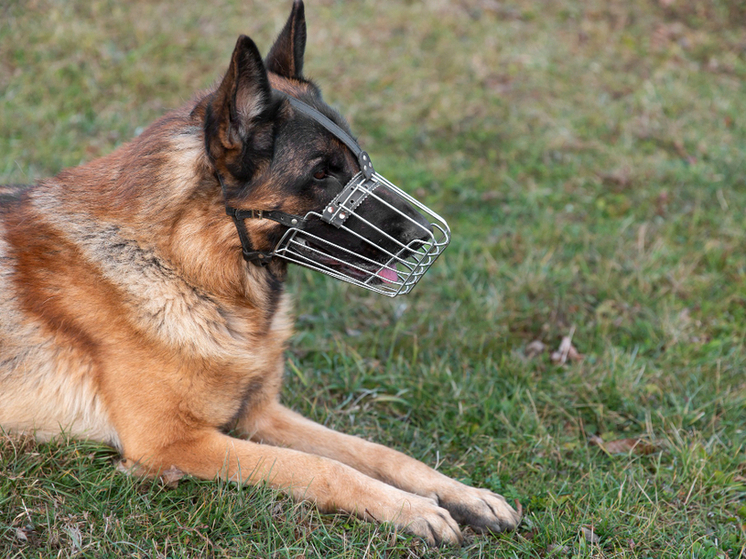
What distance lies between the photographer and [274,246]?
8.77 ft

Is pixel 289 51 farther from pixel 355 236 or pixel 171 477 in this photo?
pixel 171 477

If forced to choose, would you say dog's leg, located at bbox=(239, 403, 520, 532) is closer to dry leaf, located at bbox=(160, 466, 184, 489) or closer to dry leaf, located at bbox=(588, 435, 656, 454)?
dry leaf, located at bbox=(160, 466, 184, 489)

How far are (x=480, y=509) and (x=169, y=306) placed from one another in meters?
1.58

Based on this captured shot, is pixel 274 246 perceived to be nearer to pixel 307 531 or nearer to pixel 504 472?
pixel 307 531

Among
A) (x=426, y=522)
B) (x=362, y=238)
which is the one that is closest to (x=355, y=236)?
(x=362, y=238)

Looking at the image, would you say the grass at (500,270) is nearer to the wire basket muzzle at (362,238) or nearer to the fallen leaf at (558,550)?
the fallen leaf at (558,550)

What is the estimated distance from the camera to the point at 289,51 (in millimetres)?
2893

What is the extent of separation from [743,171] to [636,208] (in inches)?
52.4

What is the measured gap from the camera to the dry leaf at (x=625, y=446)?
10.5ft

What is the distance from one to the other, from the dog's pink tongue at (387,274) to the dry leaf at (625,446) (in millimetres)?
1374

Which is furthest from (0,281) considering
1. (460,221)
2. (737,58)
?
(737,58)

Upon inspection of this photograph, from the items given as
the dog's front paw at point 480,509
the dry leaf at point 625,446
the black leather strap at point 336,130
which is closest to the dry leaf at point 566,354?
the dry leaf at point 625,446

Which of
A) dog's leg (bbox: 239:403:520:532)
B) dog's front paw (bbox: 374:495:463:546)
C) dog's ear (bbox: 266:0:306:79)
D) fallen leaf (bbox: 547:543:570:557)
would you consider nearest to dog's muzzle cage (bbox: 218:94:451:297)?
dog's ear (bbox: 266:0:306:79)

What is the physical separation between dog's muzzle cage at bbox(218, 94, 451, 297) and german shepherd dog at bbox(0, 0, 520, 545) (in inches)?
1.6
